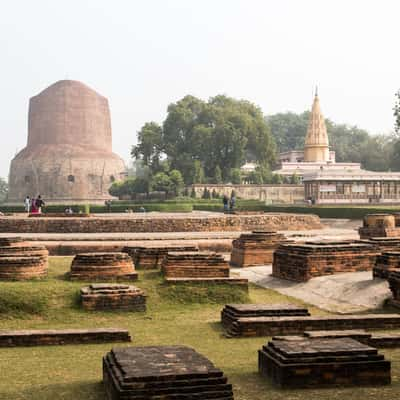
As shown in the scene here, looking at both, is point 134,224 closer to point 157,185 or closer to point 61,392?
point 61,392

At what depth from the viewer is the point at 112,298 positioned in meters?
7.23

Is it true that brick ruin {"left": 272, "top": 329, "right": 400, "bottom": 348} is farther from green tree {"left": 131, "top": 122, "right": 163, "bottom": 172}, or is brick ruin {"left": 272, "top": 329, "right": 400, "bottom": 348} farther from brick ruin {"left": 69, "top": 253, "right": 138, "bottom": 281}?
green tree {"left": 131, "top": 122, "right": 163, "bottom": 172}

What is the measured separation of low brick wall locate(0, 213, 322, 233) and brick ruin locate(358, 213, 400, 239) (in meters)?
2.69

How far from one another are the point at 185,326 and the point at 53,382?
2.44 m

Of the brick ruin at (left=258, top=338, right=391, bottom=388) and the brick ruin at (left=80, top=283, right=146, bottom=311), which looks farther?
the brick ruin at (left=80, top=283, right=146, bottom=311)

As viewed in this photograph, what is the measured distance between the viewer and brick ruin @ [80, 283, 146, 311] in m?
7.14

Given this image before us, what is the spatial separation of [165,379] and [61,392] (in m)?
0.79

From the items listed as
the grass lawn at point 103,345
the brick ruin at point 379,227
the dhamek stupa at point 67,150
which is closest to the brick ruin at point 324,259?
the grass lawn at point 103,345

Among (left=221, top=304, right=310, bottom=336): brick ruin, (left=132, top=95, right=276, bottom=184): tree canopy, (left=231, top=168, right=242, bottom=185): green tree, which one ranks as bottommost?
(left=221, top=304, right=310, bottom=336): brick ruin

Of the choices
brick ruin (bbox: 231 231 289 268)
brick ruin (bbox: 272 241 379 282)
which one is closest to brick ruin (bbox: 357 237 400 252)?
brick ruin (bbox: 272 241 379 282)

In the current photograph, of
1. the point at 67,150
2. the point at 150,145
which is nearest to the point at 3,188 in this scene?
the point at 67,150

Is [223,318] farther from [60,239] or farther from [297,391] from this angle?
[60,239]

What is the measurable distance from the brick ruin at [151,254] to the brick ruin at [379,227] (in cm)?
588

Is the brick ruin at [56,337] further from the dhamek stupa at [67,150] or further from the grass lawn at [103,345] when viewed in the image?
the dhamek stupa at [67,150]
